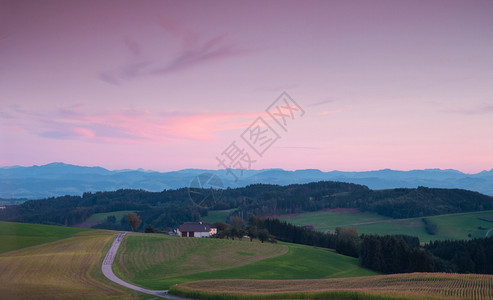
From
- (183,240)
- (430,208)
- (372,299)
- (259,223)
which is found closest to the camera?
(372,299)

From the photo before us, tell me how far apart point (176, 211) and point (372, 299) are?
175 metres

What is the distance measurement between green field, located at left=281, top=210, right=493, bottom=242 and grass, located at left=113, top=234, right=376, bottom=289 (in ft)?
254

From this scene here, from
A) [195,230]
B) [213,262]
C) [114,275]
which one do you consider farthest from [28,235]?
[114,275]

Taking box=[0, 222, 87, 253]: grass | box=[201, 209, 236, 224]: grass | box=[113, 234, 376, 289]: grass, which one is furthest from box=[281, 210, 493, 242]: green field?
box=[0, 222, 87, 253]: grass

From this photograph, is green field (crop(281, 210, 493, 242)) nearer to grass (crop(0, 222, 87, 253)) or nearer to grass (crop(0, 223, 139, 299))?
grass (crop(0, 222, 87, 253))

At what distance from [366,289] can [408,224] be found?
446 ft

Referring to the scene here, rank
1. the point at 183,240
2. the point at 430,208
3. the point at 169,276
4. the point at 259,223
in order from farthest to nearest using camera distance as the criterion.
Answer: the point at 430,208, the point at 259,223, the point at 183,240, the point at 169,276

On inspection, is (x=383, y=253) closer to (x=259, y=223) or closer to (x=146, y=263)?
(x=146, y=263)

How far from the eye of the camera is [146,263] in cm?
5200

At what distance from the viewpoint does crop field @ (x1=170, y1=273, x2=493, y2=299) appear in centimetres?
2773

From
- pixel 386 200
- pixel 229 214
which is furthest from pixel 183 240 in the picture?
pixel 386 200

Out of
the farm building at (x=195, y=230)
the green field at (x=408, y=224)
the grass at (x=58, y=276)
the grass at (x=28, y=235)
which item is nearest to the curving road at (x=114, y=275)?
the grass at (x=58, y=276)

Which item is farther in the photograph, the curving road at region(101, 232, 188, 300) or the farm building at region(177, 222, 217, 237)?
the farm building at region(177, 222, 217, 237)

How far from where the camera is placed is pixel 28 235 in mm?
84312
